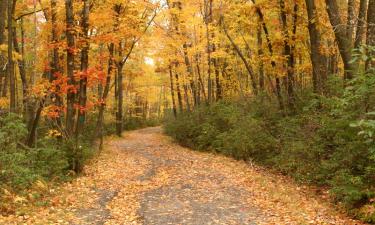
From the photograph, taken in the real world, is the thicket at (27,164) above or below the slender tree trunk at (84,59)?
below

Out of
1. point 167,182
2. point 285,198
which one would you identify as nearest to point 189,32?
point 167,182

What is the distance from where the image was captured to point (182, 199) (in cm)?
1062

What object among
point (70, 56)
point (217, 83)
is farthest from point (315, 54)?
point (217, 83)

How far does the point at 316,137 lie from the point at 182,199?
4.21 m

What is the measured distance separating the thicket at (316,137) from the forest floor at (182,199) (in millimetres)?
521

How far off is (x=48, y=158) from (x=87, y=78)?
11.7ft

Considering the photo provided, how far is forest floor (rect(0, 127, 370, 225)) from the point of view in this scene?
8703 mm

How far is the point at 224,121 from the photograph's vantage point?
1947cm

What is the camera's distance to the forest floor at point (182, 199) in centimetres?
870

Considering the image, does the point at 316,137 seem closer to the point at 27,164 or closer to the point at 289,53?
the point at 289,53

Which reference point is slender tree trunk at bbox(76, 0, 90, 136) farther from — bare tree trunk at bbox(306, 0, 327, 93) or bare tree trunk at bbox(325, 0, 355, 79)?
bare tree trunk at bbox(325, 0, 355, 79)

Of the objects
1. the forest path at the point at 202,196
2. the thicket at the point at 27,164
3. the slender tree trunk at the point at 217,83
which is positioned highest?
the slender tree trunk at the point at 217,83

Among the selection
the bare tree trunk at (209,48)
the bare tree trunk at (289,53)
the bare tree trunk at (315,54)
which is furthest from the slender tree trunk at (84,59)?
the bare tree trunk at (209,48)

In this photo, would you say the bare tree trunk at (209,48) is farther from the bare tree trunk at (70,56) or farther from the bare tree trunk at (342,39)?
the bare tree trunk at (342,39)
